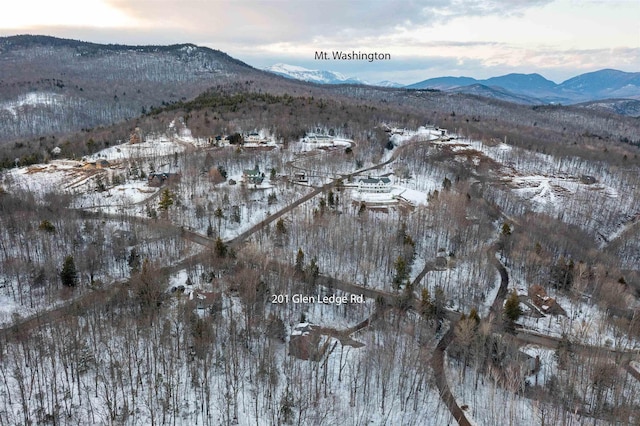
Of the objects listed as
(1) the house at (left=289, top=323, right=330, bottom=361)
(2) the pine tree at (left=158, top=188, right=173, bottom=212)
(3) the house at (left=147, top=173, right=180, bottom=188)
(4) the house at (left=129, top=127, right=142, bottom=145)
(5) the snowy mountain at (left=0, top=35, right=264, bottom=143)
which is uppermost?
(5) the snowy mountain at (left=0, top=35, right=264, bottom=143)

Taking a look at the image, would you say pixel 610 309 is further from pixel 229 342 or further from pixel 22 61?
pixel 22 61

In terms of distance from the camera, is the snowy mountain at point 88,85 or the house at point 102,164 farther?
the snowy mountain at point 88,85

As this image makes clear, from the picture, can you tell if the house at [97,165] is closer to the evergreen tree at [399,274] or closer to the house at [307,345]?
the house at [307,345]

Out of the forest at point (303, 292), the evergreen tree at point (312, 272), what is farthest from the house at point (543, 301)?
the evergreen tree at point (312, 272)

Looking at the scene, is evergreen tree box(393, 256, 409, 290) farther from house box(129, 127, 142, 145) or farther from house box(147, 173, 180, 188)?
house box(129, 127, 142, 145)

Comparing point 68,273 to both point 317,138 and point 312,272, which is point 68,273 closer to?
point 312,272

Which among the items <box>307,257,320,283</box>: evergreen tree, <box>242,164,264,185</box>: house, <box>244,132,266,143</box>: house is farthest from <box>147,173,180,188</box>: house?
<box>307,257,320,283</box>: evergreen tree

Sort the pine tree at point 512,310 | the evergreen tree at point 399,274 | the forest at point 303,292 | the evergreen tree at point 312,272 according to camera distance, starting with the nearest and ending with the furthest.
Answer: the forest at point 303,292
the pine tree at point 512,310
the evergreen tree at point 312,272
the evergreen tree at point 399,274

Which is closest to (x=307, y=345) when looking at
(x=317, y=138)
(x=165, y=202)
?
(x=165, y=202)
